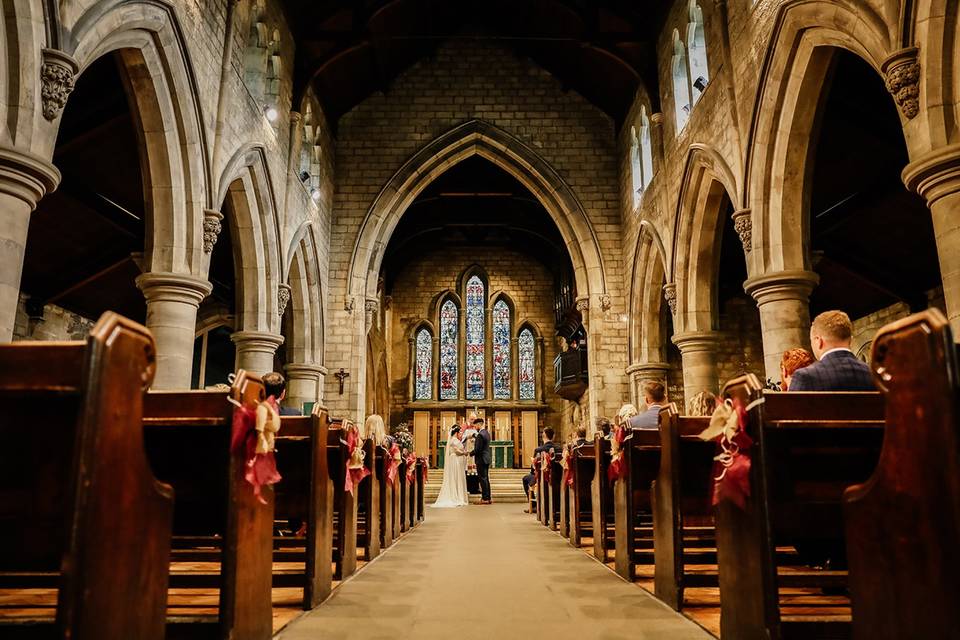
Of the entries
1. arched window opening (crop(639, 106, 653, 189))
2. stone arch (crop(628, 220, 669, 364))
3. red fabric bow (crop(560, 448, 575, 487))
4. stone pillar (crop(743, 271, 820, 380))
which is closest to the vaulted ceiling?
arched window opening (crop(639, 106, 653, 189))

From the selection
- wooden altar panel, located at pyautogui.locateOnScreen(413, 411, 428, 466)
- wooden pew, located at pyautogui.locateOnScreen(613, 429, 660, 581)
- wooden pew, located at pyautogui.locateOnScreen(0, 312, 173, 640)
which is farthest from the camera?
wooden altar panel, located at pyautogui.locateOnScreen(413, 411, 428, 466)

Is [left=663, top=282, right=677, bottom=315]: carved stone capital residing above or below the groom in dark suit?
above

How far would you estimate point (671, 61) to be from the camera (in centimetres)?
1067

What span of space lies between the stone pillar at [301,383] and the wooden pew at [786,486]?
10.4m

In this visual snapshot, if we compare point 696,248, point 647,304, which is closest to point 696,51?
point 696,248

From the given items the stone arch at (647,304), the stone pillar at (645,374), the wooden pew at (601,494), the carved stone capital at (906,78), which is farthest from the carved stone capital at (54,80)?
the stone pillar at (645,374)

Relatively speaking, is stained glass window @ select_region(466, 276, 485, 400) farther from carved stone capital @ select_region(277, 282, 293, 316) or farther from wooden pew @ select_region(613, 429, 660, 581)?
wooden pew @ select_region(613, 429, 660, 581)

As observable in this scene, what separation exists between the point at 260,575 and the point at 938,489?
2161mm

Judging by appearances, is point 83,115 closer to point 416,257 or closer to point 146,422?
point 146,422

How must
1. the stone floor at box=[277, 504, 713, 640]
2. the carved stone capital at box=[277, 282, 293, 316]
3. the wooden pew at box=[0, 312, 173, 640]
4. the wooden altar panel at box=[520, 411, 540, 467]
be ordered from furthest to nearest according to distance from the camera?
the wooden altar panel at box=[520, 411, 540, 467], the carved stone capital at box=[277, 282, 293, 316], the stone floor at box=[277, 504, 713, 640], the wooden pew at box=[0, 312, 173, 640]

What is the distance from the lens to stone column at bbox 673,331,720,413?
9.88m

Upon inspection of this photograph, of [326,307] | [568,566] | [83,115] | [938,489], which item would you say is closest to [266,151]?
[83,115]

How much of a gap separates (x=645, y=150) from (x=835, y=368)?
1016 centimetres

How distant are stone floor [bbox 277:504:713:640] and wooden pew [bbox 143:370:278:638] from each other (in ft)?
1.22
